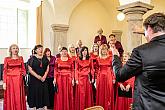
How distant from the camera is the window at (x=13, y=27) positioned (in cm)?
918

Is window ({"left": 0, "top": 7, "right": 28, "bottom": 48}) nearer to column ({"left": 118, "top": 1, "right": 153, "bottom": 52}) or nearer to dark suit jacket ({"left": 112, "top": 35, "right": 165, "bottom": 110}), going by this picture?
column ({"left": 118, "top": 1, "right": 153, "bottom": 52})

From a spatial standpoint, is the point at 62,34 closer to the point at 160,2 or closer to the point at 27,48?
the point at 27,48

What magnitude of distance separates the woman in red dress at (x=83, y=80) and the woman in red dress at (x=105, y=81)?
192mm

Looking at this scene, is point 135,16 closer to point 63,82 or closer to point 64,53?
point 64,53

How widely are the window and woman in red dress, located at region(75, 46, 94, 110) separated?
4257 millimetres

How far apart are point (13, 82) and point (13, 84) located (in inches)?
1.5

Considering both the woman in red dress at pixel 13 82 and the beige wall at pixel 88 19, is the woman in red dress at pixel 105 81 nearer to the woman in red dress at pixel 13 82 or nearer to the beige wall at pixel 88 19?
the woman in red dress at pixel 13 82

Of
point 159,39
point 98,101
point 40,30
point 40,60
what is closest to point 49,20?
point 40,30

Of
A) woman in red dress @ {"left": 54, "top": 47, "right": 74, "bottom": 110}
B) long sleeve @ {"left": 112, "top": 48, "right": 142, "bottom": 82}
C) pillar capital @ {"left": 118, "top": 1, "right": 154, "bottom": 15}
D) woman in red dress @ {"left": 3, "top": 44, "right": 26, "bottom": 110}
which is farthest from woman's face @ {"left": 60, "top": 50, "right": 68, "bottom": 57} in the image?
long sleeve @ {"left": 112, "top": 48, "right": 142, "bottom": 82}

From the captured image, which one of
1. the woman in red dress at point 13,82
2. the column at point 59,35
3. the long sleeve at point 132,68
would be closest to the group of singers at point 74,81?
the woman in red dress at point 13,82

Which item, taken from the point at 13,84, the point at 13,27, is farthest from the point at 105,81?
the point at 13,27

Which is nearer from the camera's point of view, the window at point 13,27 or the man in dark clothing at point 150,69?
the man in dark clothing at point 150,69

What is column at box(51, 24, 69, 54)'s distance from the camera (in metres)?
8.84

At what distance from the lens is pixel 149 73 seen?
1.58 meters
